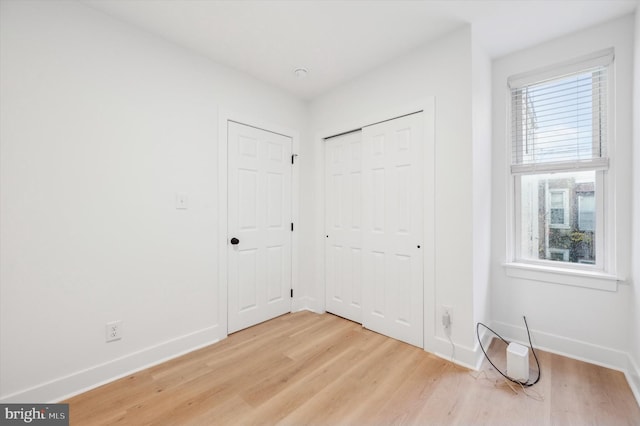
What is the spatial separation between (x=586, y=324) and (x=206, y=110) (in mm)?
3674

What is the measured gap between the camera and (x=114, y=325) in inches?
76.7

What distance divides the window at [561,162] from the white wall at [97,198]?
113 inches

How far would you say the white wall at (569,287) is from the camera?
1997 millimetres

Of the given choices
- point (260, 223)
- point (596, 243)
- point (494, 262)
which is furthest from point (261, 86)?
point (596, 243)

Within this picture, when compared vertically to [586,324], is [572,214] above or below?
above

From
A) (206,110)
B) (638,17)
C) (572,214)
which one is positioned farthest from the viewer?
(206,110)

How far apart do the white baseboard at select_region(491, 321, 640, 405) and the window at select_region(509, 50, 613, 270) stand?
24.3 inches

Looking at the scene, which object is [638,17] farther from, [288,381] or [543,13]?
[288,381]

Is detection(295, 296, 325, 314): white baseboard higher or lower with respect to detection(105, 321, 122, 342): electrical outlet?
lower

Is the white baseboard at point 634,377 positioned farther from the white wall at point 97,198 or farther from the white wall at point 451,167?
the white wall at point 97,198

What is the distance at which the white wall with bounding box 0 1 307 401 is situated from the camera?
1.62m

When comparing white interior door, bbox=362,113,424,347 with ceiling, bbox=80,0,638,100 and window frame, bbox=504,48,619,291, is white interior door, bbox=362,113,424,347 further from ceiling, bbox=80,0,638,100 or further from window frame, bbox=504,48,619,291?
window frame, bbox=504,48,619,291

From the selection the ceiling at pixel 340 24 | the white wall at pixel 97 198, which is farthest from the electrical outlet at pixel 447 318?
the ceiling at pixel 340 24

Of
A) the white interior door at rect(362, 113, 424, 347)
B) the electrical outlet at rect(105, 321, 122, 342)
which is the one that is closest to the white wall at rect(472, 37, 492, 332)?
the white interior door at rect(362, 113, 424, 347)
